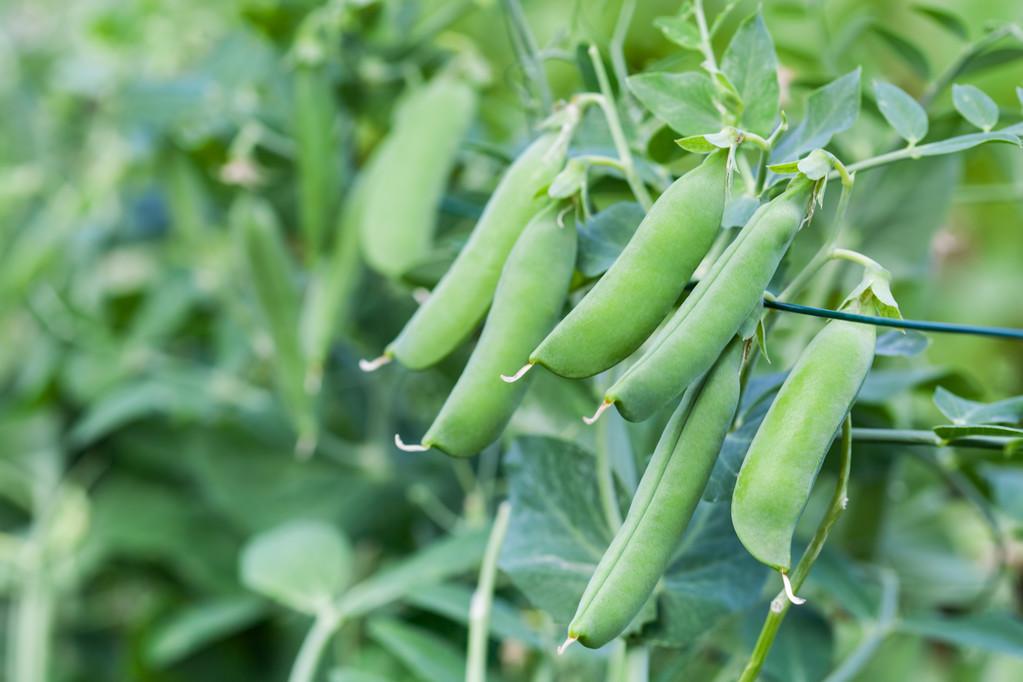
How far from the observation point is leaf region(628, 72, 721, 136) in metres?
0.35

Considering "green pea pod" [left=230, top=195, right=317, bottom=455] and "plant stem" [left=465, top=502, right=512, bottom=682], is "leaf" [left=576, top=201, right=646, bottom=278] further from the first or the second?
"green pea pod" [left=230, top=195, right=317, bottom=455]

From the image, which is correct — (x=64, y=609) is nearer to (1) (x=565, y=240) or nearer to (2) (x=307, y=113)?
(2) (x=307, y=113)

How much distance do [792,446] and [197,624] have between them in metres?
0.55

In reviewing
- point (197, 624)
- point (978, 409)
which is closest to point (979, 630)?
point (978, 409)

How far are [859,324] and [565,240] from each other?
100 millimetres

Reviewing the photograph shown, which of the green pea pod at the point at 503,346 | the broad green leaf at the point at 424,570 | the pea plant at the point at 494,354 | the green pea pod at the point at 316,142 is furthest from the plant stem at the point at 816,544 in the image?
the green pea pod at the point at 316,142

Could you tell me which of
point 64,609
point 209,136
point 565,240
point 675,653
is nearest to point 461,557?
point 675,653

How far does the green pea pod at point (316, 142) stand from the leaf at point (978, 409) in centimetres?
39

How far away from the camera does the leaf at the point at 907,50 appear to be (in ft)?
1.70

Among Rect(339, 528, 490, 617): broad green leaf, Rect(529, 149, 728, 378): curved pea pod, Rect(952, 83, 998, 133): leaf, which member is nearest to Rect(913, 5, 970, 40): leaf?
Rect(952, 83, 998, 133): leaf

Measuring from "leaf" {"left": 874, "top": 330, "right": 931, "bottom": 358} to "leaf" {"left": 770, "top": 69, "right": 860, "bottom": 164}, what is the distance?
0.07 meters

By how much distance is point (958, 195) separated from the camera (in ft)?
2.02

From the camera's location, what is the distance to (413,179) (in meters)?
0.56

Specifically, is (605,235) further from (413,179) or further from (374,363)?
(413,179)
